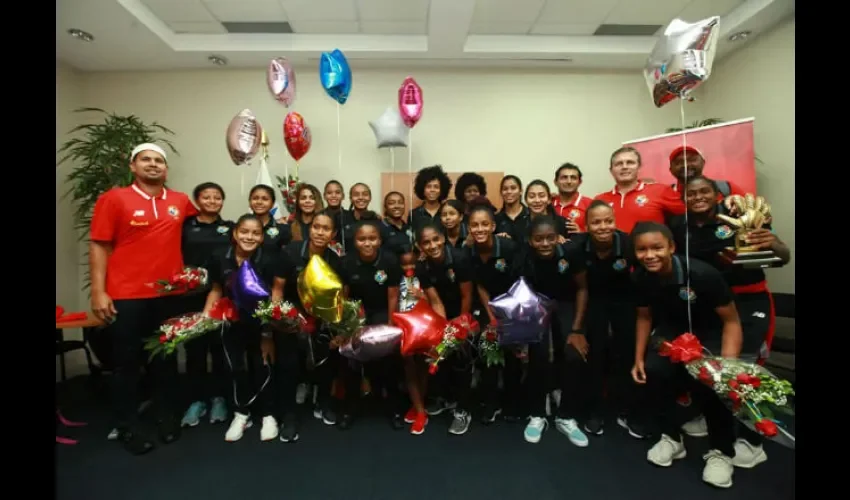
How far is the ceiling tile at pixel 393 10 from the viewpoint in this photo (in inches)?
135

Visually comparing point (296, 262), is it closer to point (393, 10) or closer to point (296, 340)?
point (296, 340)

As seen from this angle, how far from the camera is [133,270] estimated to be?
2.26 m

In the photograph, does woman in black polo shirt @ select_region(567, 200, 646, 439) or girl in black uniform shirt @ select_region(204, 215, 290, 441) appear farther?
girl in black uniform shirt @ select_region(204, 215, 290, 441)

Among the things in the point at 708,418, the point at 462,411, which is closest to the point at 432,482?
the point at 462,411

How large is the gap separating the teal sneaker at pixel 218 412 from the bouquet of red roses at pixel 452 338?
147 cm

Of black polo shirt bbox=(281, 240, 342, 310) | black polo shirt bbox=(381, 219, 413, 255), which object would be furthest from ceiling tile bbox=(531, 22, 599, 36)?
black polo shirt bbox=(281, 240, 342, 310)

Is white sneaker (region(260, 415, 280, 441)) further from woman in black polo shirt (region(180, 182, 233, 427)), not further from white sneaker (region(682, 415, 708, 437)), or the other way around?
white sneaker (region(682, 415, 708, 437))

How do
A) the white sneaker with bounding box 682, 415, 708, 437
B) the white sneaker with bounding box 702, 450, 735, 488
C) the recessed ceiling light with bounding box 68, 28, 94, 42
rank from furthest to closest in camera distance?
the recessed ceiling light with bounding box 68, 28, 94, 42, the white sneaker with bounding box 682, 415, 708, 437, the white sneaker with bounding box 702, 450, 735, 488

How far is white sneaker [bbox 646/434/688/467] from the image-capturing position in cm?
197

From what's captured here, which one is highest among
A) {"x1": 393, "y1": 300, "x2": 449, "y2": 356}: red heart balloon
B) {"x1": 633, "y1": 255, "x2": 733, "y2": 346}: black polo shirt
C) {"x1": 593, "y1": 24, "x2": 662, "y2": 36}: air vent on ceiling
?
{"x1": 593, "y1": 24, "x2": 662, "y2": 36}: air vent on ceiling

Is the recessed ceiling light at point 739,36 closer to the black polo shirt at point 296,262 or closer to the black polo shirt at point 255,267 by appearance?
the black polo shirt at point 296,262

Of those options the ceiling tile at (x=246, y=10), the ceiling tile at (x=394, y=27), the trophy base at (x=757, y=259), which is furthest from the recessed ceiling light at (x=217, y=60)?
the trophy base at (x=757, y=259)

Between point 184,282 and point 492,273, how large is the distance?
1.83 meters

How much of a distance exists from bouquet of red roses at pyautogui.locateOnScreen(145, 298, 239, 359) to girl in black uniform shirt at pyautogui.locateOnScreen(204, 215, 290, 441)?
0.06 m
